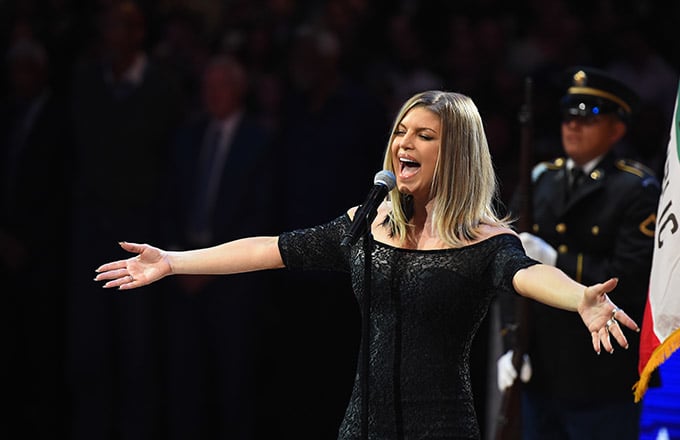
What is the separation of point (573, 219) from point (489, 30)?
276 cm

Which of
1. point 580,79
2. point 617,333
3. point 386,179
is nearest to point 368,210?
point 386,179

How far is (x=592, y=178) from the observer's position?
448 cm

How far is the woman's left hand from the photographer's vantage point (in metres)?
2.60

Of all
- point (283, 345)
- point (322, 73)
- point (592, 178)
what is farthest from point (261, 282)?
point (592, 178)

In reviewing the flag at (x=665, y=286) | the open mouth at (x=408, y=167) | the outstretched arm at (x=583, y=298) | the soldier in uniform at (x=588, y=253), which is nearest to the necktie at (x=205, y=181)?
the soldier in uniform at (x=588, y=253)

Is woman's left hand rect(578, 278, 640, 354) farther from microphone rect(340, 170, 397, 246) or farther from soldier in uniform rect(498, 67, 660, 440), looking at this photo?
soldier in uniform rect(498, 67, 660, 440)

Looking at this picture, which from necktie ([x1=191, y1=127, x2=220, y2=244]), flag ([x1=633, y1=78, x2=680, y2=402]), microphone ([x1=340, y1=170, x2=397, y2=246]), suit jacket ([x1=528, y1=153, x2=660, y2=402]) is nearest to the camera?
microphone ([x1=340, y1=170, x2=397, y2=246])

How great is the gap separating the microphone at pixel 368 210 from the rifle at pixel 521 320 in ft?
5.38

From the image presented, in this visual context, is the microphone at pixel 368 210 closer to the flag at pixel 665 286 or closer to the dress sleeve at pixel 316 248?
the dress sleeve at pixel 316 248

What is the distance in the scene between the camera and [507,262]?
291 cm

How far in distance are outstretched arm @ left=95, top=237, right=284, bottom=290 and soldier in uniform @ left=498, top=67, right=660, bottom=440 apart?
4.83ft

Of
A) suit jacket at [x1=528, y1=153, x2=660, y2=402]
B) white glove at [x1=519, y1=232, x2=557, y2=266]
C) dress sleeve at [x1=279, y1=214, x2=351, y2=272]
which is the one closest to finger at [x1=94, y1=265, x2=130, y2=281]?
dress sleeve at [x1=279, y1=214, x2=351, y2=272]

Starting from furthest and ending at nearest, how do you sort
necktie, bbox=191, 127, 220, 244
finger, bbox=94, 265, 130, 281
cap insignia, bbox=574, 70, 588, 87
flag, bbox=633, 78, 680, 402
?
necktie, bbox=191, 127, 220, 244
cap insignia, bbox=574, 70, 588, 87
flag, bbox=633, 78, 680, 402
finger, bbox=94, 265, 130, 281

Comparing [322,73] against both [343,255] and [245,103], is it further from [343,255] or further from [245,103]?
[343,255]
